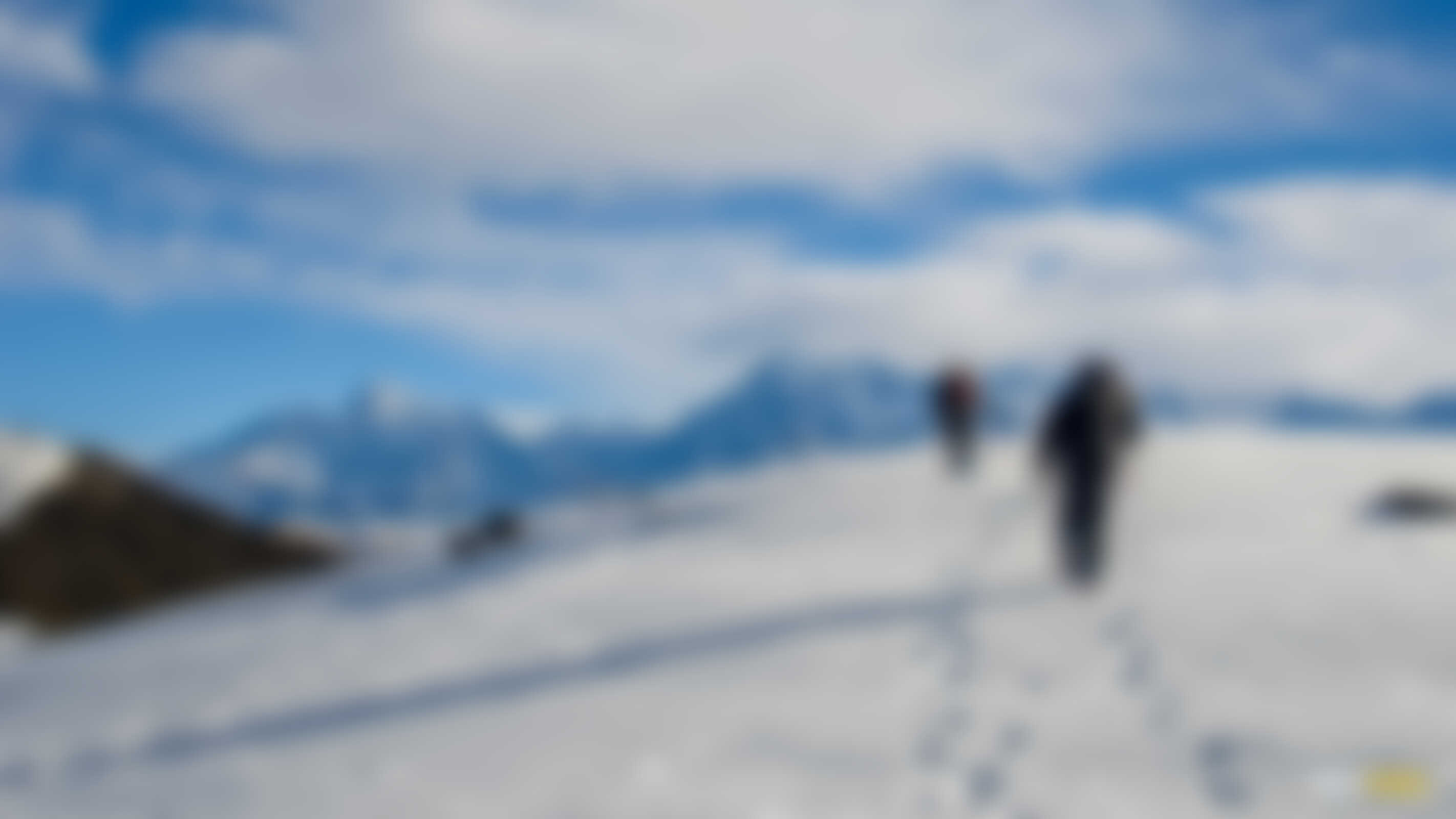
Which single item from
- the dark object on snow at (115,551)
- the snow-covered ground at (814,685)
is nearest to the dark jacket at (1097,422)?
the snow-covered ground at (814,685)

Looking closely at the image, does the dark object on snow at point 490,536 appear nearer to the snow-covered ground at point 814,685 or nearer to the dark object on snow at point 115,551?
the snow-covered ground at point 814,685

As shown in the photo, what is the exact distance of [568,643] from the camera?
1227 cm

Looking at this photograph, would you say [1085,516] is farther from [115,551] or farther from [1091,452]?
[115,551]

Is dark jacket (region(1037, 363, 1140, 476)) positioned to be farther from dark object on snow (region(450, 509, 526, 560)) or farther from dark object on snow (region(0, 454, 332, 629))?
dark object on snow (region(0, 454, 332, 629))

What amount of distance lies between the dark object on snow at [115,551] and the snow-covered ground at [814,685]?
12.1 metres

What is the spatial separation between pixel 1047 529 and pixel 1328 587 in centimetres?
532

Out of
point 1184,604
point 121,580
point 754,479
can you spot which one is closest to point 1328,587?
point 1184,604

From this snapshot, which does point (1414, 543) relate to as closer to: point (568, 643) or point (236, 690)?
point (568, 643)

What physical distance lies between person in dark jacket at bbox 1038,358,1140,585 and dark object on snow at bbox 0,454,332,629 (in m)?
22.7

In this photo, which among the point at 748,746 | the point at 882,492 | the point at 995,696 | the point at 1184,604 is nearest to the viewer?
the point at 748,746

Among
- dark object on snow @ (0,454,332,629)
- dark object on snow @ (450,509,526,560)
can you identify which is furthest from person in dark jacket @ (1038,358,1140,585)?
dark object on snow @ (0,454,332,629)

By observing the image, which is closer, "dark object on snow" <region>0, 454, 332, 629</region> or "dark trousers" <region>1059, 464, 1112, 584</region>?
"dark trousers" <region>1059, 464, 1112, 584</region>

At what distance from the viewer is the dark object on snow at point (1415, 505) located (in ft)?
52.4

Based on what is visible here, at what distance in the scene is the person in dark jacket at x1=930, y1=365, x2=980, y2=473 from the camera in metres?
21.5
